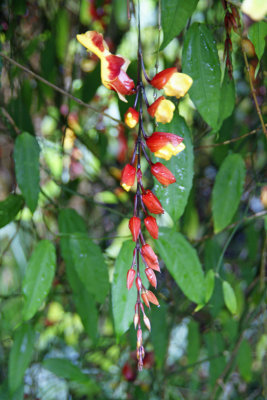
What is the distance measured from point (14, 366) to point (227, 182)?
1.56ft

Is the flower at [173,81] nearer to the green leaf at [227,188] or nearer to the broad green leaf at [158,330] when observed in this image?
the green leaf at [227,188]

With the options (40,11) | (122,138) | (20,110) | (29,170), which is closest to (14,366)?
(29,170)

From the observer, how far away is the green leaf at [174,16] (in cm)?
46

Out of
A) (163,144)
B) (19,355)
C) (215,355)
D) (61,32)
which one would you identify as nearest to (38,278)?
(19,355)

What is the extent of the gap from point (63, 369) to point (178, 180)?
21.0 inches

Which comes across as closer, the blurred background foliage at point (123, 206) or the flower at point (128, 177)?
the flower at point (128, 177)

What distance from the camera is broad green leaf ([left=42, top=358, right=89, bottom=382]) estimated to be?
0.83 metres

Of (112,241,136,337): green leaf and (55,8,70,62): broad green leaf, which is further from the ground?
(55,8,70,62): broad green leaf

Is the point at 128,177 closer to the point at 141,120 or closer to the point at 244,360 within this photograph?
the point at 141,120

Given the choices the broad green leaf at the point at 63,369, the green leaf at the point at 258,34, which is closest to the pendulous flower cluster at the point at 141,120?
the green leaf at the point at 258,34

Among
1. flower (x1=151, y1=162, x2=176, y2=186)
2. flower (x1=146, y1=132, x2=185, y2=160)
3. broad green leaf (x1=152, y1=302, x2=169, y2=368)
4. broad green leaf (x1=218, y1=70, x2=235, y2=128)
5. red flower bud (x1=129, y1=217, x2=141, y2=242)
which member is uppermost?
broad green leaf (x1=218, y1=70, x2=235, y2=128)

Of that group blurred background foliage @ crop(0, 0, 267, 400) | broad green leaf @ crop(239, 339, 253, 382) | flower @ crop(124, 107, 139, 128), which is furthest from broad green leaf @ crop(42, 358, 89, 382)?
flower @ crop(124, 107, 139, 128)

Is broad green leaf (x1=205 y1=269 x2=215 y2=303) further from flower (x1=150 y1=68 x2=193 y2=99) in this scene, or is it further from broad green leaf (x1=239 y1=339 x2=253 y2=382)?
broad green leaf (x1=239 y1=339 x2=253 y2=382)

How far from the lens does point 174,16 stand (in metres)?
0.46
